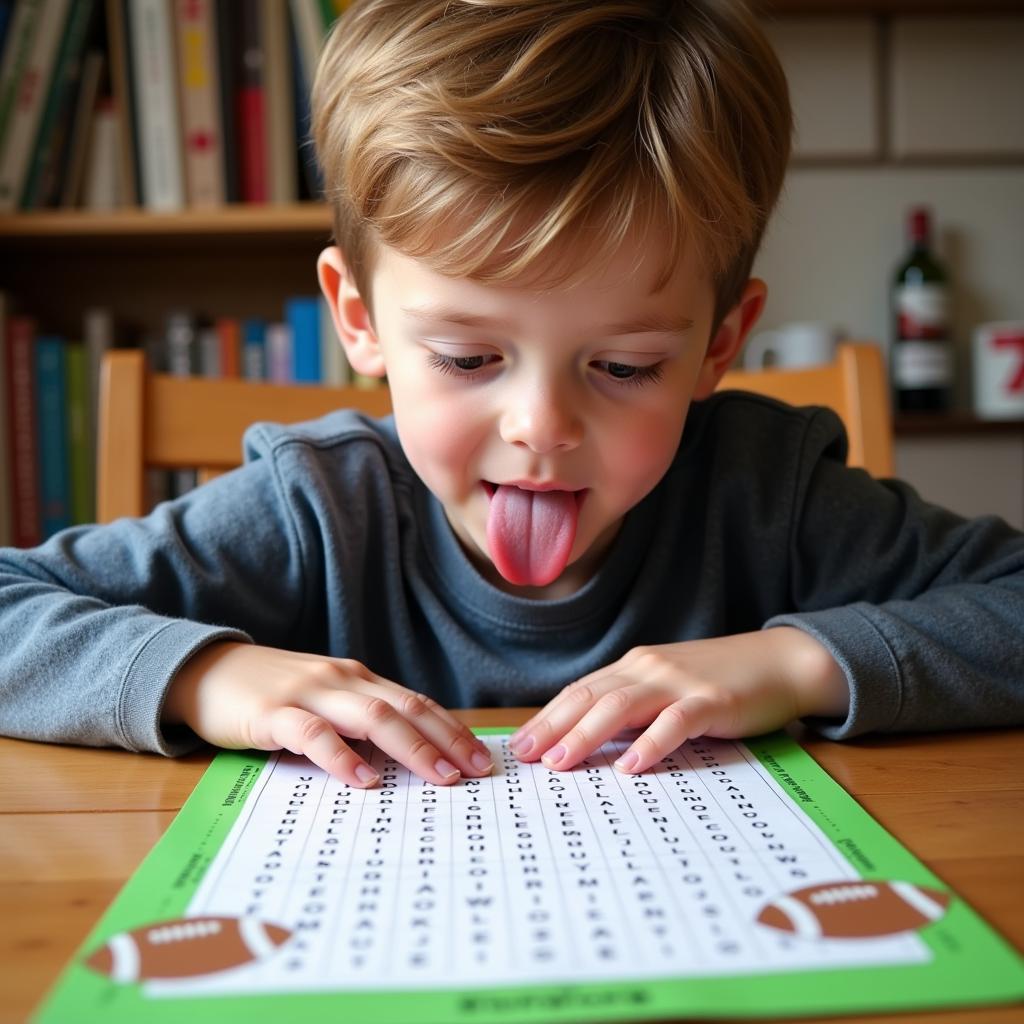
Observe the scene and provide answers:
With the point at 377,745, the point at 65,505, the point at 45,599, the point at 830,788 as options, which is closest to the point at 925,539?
the point at 830,788

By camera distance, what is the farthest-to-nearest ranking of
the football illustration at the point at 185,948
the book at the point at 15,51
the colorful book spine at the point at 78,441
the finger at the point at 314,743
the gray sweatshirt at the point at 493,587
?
the colorful book spine at the point at 78,441, the book at the point at 15,51, the gray sweatshirt at the point at 493,587, the finger at the point at 314,743, the football illustration at the point at 185,948

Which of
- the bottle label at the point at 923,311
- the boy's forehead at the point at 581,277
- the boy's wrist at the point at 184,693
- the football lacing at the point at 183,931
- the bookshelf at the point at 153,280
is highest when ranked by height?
the bookshelf at the point at 153,280

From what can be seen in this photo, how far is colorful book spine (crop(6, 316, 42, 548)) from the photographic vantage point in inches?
66.5

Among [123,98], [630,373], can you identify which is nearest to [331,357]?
[123,98]

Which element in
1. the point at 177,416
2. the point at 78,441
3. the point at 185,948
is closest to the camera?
the point at 185,948

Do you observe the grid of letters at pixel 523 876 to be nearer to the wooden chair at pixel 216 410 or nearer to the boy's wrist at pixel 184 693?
the boy's wrist at pixel 184 693

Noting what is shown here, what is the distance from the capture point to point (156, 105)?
1639 millimetres

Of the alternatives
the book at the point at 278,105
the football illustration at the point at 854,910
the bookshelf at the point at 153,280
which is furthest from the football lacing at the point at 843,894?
the bookshelf at the point at 153,280

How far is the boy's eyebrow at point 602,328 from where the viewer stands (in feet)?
2.08

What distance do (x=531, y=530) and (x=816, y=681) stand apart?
8.5 inches

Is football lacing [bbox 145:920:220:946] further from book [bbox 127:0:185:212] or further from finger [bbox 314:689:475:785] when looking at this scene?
book [bbox 127:0:185:212]

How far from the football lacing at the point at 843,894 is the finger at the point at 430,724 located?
0.20m

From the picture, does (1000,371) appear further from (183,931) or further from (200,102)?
(183,931)

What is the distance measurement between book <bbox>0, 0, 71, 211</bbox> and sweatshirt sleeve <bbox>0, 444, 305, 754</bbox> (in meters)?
1.08
